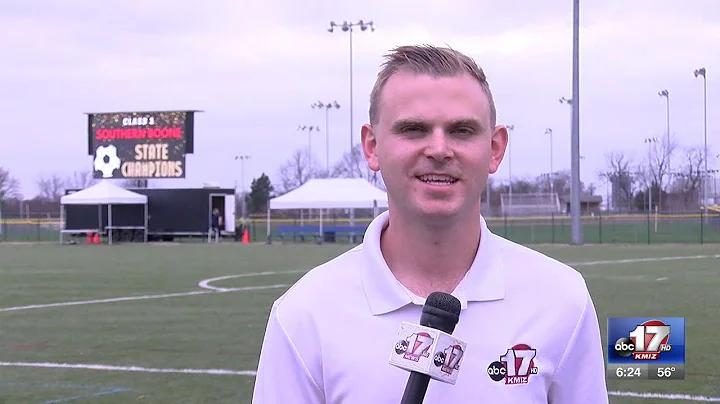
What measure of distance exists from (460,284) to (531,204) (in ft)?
274

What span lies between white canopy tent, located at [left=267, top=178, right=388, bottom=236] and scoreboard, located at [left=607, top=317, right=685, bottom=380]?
31126 mm

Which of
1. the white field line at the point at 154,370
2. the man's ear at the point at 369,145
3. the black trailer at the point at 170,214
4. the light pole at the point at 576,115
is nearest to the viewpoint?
the man's ear at the point at 369,145

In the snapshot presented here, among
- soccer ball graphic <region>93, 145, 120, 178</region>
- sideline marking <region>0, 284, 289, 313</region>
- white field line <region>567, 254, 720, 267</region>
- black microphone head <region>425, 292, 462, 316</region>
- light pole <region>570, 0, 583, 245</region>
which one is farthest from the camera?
soccer ball graphic <region>93, 145, 120, 178</region>

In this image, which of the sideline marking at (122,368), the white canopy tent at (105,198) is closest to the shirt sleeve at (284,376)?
the sideline marking at (122,368)

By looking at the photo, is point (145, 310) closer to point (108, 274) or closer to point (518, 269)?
point (108, 274)

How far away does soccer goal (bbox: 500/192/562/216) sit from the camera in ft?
251

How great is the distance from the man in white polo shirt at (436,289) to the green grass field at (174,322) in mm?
5976

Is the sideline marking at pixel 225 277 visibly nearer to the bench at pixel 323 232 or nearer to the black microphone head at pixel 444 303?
the black microphone head at pixel 444 303

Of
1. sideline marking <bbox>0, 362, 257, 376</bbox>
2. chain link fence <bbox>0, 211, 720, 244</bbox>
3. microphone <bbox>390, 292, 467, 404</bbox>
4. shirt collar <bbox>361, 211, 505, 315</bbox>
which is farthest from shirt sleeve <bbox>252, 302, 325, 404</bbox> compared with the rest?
chain link fence <bbox>0, 211, 720, 244</bbox>

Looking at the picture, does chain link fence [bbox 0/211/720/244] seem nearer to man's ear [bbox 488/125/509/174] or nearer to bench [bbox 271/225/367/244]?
bench [bbox 271/225/367/244]

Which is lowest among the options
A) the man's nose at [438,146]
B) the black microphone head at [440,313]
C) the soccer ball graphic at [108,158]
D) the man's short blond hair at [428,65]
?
the black microphone head at [440,313]

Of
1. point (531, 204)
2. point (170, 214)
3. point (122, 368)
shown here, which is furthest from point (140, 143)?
point (531, 204)

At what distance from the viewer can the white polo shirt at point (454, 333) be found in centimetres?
238

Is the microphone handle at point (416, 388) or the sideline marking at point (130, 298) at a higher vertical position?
the microphone handle at point (416, 388)
